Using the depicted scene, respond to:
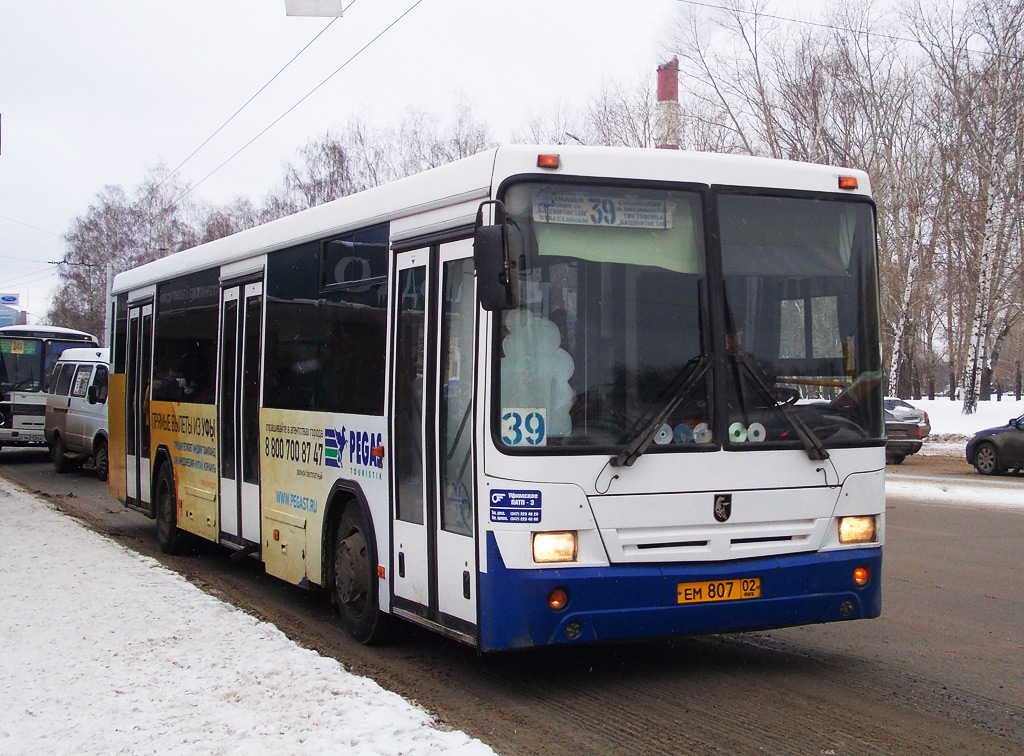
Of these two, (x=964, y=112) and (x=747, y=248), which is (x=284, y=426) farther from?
(x=964, y=112)

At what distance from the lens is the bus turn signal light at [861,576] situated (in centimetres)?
664

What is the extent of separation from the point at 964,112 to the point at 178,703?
38.7m

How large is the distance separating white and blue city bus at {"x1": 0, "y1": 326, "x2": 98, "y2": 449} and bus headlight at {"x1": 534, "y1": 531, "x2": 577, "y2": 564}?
75.0 ft

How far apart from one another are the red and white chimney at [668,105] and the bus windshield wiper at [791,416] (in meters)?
35.8

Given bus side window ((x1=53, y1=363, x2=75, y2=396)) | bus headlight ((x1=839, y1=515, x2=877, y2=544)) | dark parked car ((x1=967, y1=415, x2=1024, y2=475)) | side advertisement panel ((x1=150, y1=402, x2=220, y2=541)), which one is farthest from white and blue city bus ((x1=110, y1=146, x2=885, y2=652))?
dark parked car ((x1=967, y1=415, x2=1024, y2=475))

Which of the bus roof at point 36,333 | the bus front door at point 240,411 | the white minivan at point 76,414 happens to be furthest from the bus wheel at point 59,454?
the bus front door at point 240,411

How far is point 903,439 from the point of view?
2827cm

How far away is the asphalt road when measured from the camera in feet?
18.3

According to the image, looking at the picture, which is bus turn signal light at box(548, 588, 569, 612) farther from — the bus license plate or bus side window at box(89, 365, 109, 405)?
bus side window at box(89, 365, 109, 405)

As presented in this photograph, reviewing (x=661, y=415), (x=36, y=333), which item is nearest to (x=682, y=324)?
(x=661, y=415)

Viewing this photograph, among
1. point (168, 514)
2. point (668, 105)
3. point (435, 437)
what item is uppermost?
point (668, 105)

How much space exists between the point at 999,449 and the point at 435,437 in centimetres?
1955

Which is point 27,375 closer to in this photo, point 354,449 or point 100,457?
point 100,457

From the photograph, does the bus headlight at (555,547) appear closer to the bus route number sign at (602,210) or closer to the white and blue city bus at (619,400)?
the white and blue city bus at (619,400)
